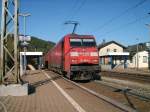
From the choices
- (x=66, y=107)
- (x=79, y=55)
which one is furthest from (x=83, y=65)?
(x=66, y=107)

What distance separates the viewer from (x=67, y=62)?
24609 mm

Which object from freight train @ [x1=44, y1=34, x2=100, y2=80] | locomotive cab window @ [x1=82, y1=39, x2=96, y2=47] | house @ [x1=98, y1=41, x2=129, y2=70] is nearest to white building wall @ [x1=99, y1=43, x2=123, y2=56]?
house @ [x1=98, y1=41, x2=129, y2=70]

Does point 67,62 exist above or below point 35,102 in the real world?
above

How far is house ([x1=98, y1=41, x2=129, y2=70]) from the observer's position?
6493cm

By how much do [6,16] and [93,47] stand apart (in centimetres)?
1040

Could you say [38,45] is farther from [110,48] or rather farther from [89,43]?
[89,43]

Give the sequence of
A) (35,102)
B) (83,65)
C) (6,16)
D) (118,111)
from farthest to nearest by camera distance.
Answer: (83,65) → (6,16) → (35,102) → (118,111)

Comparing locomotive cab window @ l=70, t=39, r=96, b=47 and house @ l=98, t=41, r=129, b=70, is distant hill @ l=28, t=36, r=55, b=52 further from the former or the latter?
locomotive cab window @ l=70, t=39, r=96, b=47

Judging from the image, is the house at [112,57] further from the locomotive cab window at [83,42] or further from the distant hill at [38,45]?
the locomotive cab window at [83,42]

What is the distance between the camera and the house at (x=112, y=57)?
6493 centimetres

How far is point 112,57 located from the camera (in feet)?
218

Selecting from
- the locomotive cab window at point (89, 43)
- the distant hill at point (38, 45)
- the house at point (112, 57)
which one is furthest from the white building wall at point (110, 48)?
the locomotive cab window at point (89, 43)

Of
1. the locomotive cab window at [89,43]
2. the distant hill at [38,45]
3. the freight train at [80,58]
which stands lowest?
the freight train at [80,58]

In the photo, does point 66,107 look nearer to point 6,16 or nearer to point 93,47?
point 6,16
